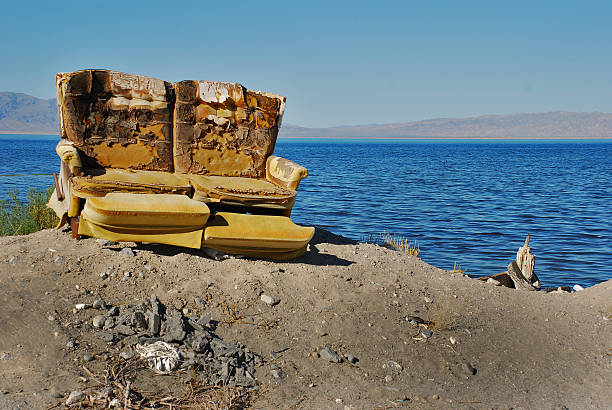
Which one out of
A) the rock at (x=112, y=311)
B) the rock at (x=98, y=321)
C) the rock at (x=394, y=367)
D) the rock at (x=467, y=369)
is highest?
the rock at (x=112, y=311)

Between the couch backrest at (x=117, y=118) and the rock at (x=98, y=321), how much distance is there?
3.00 m

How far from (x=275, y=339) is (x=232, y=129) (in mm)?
3861

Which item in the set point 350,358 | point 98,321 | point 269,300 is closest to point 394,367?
point 350,358

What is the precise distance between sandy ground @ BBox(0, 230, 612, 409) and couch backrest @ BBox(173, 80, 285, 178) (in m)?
1.88

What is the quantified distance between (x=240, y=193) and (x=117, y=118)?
2.06 meters

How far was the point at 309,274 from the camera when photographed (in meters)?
6.23

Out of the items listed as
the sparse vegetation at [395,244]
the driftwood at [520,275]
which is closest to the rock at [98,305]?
the sparse vegetation at [395,244]

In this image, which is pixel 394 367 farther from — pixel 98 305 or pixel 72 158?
pixel 72 158

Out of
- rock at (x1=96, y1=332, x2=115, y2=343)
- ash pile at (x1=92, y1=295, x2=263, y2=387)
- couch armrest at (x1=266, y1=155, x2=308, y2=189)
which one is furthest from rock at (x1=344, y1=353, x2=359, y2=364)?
couch armrest at (x1=266, y1=155, x2=308, y2=189)

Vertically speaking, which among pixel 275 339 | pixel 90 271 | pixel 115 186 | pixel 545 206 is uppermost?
pixel 115 186

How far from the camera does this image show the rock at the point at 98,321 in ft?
15.6

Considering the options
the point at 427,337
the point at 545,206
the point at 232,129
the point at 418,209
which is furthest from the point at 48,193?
the point at 545,206

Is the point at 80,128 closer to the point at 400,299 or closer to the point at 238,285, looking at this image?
the point at 238,285

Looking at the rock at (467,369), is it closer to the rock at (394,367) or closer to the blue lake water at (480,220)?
the rock at (394,367)
